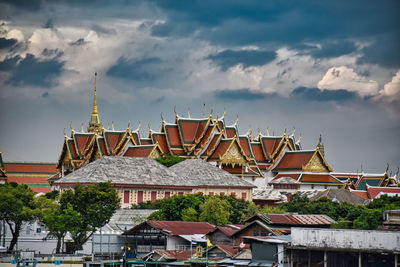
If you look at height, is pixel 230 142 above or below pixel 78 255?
above

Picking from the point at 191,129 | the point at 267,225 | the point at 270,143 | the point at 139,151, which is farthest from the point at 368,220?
the point at 270,143

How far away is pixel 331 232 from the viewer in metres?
40.1

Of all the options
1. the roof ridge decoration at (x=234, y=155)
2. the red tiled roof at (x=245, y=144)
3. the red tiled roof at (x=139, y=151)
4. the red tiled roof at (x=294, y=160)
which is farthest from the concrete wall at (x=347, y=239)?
the red tiled roof at (x=245, y=144)

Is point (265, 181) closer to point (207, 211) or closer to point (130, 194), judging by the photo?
point (130, 194)

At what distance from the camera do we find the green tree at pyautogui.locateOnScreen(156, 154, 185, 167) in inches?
3455

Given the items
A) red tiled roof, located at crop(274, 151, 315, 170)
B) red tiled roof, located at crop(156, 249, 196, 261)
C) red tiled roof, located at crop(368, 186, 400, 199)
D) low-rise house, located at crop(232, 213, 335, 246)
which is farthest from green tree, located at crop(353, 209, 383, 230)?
red tiled roof, located at crop(274, 151, 315, 170)

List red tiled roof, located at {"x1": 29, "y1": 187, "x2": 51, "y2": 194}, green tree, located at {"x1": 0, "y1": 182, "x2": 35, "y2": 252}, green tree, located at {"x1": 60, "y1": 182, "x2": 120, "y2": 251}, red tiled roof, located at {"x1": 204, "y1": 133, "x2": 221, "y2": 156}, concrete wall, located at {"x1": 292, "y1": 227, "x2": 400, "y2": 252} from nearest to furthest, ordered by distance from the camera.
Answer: concrete wall, located at {"x1": 292, "y1": 227, "x2": 400, "y2": 252}
green tree, located at {"x1": 60, "y1": 182, "x2": 120, "y2": 251}
green tree, located at {"x1": 0, "y1": 182, "x2": 35, "y2": 252}
red tiled roof, located at {"x1": 204, "y1": 133, "x2": 221, "y2": 156}
red tiled roof, located at {"x1": 29, "y1": 187, "x2": 51, "y2": 194}

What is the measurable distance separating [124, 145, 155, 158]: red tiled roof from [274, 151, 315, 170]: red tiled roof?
52.2 ft

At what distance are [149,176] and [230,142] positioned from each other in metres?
16.2

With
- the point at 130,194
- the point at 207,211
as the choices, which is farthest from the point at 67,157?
the point at 207,211

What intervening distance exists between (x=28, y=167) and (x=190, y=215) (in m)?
66.0

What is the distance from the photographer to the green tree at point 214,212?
2338 inches

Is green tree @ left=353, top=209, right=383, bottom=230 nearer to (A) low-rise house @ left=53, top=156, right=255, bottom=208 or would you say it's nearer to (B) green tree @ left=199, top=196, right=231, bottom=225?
(B) green tree @ left=199, top=196, right=231, bottom=225

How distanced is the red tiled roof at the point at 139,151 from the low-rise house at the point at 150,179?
7017 mm
